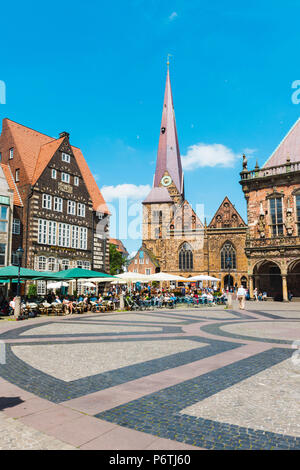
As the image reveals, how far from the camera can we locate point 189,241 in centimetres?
6341

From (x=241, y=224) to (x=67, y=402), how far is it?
5777 centimetres

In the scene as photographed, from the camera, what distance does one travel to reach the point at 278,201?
3809cm

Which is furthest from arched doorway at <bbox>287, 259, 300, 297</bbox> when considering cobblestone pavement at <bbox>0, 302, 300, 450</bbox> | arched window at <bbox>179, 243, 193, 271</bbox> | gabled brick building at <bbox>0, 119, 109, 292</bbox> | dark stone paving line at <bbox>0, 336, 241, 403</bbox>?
dark stone paving line at <bbox>0, 336, 241, 403</bbox>

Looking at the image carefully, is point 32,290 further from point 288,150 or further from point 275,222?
point 288,150

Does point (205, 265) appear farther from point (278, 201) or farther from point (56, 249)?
point (56, 249)

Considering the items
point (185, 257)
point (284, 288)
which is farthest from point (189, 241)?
point (284, 288)

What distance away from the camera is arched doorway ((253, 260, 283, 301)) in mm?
38312

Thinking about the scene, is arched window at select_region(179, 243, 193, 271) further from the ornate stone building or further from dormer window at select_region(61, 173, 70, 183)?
dormer window at select_region(61, 173, 70, 183)

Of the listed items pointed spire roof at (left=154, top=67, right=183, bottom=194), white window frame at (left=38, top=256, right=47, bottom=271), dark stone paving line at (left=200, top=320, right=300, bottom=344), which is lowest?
dark stone paving line at (left=200, top=320, right=300, bottom=344)

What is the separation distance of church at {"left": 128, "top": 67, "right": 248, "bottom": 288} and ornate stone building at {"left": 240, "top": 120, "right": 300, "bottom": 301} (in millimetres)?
14042

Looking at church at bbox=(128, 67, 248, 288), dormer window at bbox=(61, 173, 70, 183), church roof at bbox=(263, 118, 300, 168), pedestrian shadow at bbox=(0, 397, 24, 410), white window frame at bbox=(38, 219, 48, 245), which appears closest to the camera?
pedestrian shadow at bbox=(0, 397, 24, 410)

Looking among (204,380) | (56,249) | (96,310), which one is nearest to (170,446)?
(204,380)

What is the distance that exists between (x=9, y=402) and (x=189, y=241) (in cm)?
5899

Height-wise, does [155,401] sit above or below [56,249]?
below
